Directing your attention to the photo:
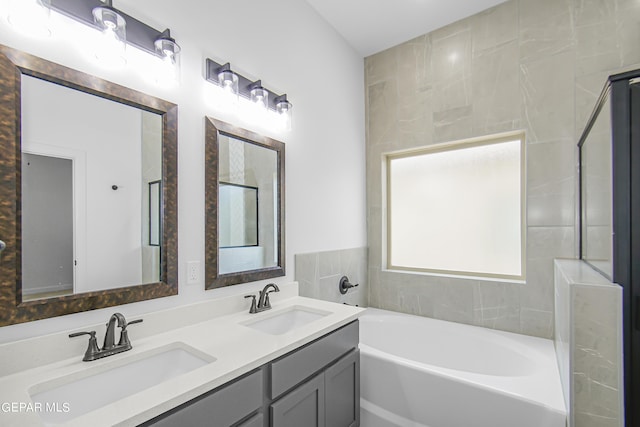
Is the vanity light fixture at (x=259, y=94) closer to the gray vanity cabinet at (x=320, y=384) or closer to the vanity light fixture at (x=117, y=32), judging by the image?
the vanity light fixture at (x=117, y=32)

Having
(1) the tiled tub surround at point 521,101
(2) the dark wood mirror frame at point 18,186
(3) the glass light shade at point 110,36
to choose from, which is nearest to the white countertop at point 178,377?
(2) the dark wood mirror frame at point 18,186

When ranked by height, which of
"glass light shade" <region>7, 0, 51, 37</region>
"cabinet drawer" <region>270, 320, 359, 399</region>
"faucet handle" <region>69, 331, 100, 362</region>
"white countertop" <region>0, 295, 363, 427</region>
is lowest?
"cabinet drawer" <region>270, 320, 359, 399</region>

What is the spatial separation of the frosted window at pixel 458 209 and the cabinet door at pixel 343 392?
4.70 ft

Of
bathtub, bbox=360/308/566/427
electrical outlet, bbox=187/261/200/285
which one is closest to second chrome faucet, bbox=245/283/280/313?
electrical outlet, bbox=187/261/200/285

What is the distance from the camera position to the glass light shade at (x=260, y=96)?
178 centimetres

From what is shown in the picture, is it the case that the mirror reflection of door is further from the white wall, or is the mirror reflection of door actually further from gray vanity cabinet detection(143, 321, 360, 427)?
gray vanity cabinet detection(143, 321, 360, 427)

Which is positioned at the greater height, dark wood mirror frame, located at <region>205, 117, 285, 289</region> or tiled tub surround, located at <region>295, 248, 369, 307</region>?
dark wood mirror frame, located at <region>205, 117, 285, 289</region>

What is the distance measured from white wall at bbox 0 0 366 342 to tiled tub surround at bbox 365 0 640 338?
0.58 m

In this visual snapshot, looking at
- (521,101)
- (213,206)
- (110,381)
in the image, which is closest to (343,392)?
(110,381)

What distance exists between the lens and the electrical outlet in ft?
4.79

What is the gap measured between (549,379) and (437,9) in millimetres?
2649

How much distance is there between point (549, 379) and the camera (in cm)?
162

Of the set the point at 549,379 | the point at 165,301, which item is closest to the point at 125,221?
the point at 165,301

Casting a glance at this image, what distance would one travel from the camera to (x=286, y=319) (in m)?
1.78
